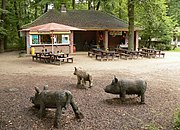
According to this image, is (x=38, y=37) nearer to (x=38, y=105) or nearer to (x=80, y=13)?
(x=80, y=13)

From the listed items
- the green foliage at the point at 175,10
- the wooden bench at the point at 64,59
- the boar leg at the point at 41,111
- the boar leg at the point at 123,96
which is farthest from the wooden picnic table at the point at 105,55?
the green foliage at the point at 175,10

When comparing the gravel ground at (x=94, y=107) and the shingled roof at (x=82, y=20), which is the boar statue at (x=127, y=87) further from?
the shingled roof at (x=82, y=20)

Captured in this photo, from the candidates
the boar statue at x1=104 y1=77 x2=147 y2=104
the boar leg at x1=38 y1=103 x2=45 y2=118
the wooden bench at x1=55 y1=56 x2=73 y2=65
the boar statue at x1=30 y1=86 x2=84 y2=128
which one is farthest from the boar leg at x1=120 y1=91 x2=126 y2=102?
the wooden bench at x1=55 y1=56 x2=73 y2=65

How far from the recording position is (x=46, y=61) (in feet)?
57.3

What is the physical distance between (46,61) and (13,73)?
454 cm

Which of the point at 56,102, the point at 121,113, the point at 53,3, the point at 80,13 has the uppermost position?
the point at 53,3

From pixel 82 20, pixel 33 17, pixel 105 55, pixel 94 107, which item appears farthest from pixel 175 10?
pixel 94 107

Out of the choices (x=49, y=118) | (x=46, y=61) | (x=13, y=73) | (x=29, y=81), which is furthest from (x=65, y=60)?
(x=49, y=118)

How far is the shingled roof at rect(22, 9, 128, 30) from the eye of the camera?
25688 mm

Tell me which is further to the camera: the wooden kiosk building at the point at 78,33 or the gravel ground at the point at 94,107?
the wooden kiosk building at the point at 78,33

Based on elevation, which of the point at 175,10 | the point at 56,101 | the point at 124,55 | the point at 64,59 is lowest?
the point at 56,101

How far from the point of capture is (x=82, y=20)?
27.1 meters

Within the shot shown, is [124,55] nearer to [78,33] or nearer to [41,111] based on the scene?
[78,33]

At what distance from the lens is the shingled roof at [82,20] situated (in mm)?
25688
